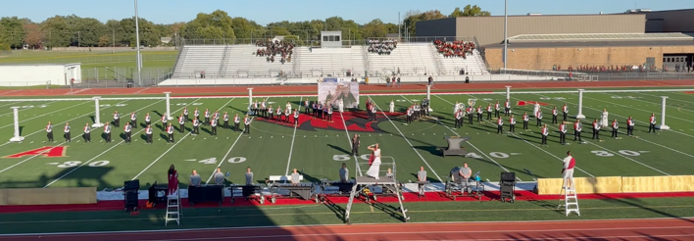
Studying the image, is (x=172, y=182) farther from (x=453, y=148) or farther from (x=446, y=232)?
(x=453, y=148)

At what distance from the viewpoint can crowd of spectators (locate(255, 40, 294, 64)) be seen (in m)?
65.1

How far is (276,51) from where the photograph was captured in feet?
216

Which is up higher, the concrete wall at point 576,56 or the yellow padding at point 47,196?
the concrete wall at point 576,56

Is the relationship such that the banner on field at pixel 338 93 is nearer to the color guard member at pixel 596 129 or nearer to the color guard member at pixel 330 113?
the color guard member at pixel 330 113

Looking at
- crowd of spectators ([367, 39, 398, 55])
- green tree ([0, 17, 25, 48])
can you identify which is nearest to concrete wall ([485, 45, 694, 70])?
crowd of spectators ([367, 39, 398, 55])

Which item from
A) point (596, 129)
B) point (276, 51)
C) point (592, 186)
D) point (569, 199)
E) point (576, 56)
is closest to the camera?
point (569, 199)

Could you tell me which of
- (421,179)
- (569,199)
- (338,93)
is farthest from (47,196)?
(338,93)

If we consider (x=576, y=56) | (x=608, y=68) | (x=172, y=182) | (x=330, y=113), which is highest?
(x=576, y=56)

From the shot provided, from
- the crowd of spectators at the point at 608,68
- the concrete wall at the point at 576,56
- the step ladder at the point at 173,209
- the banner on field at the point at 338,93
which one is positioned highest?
the concrete wall at the point at 576,56

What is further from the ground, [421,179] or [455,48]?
[455,48]

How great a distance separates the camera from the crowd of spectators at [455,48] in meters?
66.7

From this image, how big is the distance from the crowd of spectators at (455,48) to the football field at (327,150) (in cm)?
3206

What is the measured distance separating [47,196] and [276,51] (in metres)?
50.6

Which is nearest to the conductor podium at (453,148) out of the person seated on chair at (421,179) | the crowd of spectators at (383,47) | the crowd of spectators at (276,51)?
the person seated on chair at (421,179)
